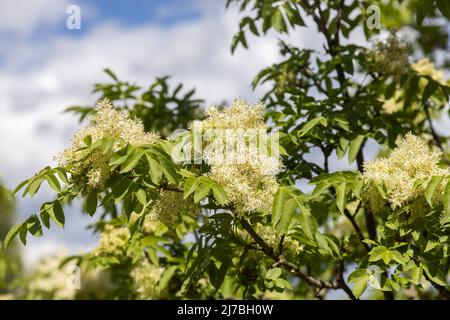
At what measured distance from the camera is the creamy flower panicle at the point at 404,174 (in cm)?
254

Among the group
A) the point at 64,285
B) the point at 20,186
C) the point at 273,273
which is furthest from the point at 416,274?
the point at 64,285

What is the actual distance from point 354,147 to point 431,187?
92cm

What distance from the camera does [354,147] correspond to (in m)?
3.30

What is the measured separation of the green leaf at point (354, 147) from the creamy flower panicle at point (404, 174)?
562 mm

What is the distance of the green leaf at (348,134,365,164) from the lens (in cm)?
327

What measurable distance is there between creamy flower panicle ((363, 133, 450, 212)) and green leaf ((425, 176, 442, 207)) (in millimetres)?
63

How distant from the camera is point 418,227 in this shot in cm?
258

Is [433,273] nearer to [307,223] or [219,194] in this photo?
[307,223]

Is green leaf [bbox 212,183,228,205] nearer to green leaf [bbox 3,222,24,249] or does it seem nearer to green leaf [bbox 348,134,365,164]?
green leaf [bbox 3,222,24,249]

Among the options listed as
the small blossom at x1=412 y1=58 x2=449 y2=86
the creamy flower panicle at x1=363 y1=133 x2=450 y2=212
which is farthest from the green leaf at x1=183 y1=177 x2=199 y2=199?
the small blossom at x1=412 y1=58 x2=449 y2=86

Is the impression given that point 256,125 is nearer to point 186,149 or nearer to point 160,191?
point 186,149

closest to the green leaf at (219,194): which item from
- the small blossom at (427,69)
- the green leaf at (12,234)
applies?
the green leaf at (12,234)
